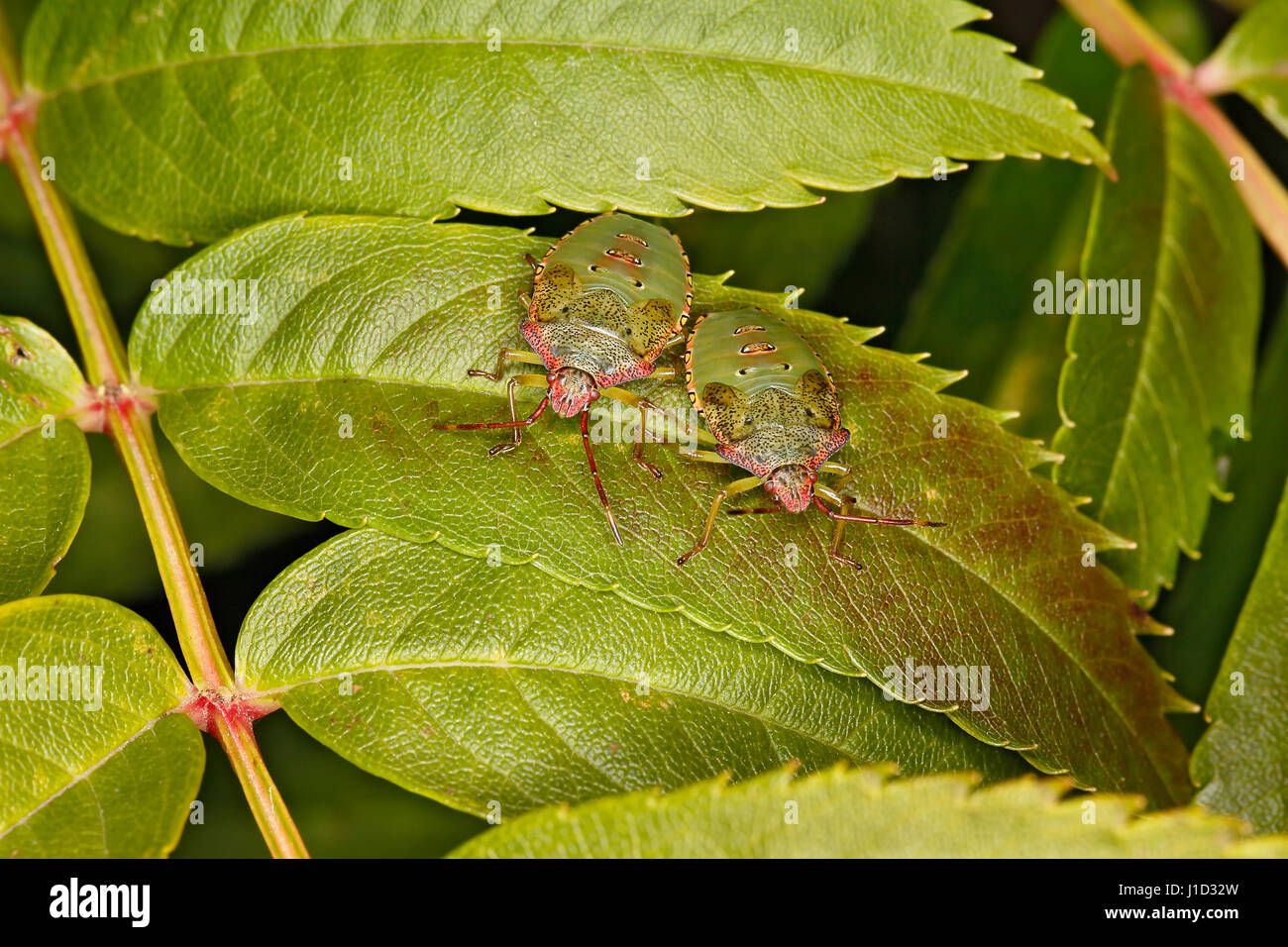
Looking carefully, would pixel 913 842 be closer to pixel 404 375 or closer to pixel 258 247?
pixel 404 375

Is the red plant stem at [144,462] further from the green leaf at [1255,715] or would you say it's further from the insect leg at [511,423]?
the green leaf at [1255,715]

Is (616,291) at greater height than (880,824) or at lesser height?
greater

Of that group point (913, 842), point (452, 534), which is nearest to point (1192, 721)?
point (913, 842)

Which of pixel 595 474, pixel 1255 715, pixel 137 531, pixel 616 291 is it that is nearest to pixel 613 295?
→ pixel 616 291

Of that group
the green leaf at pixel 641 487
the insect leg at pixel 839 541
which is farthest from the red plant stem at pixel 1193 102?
the insect leg at pixel 839 541

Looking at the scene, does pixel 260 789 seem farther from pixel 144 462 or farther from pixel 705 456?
pixel 705 456

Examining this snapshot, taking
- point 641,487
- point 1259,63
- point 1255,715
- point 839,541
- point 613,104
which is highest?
point 1259,63

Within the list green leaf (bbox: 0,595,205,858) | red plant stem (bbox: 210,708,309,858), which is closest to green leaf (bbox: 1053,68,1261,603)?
red plant stem (bbox: 210,708,309,858)

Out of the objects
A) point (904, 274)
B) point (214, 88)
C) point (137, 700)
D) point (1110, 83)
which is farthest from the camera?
point (904, 274)
